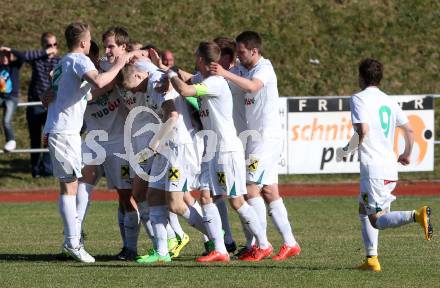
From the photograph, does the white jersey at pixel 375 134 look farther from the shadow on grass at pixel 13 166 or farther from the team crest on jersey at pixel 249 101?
the shadow on grass at pixel 13 166

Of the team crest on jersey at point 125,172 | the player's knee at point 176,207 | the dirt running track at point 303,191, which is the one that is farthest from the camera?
the dirt running track at point 303,191

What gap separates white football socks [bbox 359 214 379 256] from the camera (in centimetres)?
983

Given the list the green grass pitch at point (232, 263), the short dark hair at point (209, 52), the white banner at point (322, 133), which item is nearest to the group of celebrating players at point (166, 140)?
the short dark hair at point (209, 52)

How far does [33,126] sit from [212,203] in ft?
34.2

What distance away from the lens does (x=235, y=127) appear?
11773 mm

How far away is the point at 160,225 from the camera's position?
10.7m

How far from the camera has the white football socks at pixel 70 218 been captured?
10820 millimetres

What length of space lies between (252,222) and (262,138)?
3.02 ft

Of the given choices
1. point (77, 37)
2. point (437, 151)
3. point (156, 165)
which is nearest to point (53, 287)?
point (156, 165)

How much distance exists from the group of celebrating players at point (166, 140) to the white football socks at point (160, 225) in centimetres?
1

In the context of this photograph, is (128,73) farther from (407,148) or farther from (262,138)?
(407,148)

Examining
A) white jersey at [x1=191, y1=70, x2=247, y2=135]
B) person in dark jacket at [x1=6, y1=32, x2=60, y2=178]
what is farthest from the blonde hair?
person in dark jacket at [x1=6, y1=32, x2=60, y2=178]

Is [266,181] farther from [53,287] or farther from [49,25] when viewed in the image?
[49,25]

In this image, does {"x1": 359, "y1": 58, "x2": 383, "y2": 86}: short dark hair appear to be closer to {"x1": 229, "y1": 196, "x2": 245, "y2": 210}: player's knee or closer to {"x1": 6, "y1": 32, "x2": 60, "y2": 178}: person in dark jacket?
{"x1": 229, "y1": 196, "x2": 245, "y2": 210}: player's knee
